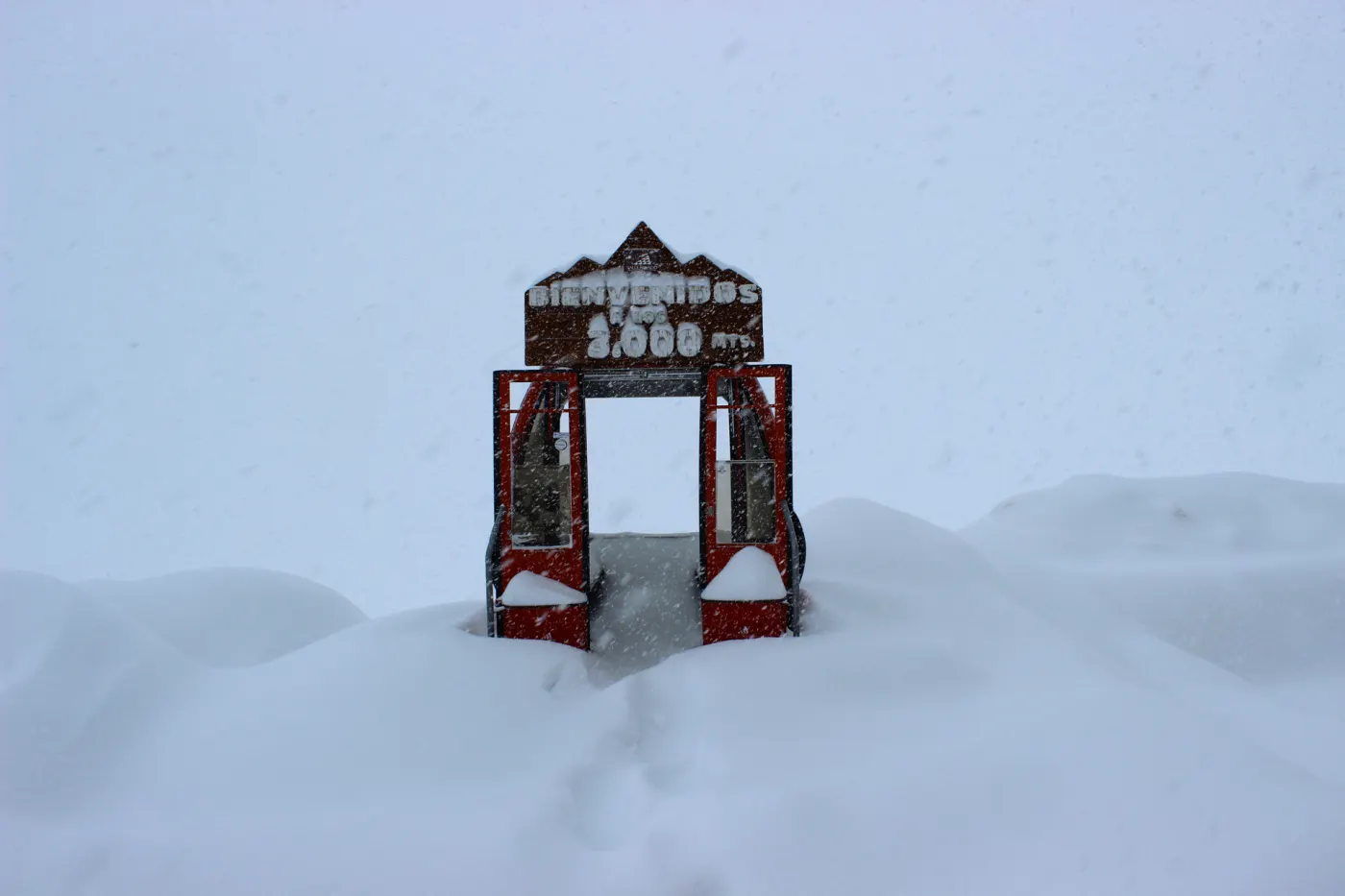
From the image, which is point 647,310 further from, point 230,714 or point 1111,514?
point 1111,514

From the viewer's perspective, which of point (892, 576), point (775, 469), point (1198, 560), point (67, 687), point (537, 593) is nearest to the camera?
point (67, 687)

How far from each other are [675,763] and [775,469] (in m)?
3.27

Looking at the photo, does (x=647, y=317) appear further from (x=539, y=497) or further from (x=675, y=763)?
(x=675, y=763)

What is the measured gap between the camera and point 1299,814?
3.51 meters

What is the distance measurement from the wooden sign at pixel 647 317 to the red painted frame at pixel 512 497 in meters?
0.40

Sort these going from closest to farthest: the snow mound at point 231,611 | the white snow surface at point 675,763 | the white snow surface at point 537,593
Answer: the white snow surface at point 675,763, the white snow surface at point 537,593, the snow mound at point 231,611

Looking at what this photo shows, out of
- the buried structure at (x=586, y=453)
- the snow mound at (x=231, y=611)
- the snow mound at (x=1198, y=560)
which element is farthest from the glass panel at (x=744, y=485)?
the snow mound at (x=231, y=611)

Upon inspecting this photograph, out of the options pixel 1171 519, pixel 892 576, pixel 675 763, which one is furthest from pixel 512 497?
pixel 1171 519

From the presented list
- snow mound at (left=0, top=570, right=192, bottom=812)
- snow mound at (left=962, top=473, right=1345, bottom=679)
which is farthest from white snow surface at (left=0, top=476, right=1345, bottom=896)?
snow mound at (left=962, top=473, right=1345, bottom=679)

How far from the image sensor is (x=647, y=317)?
7.31 metres

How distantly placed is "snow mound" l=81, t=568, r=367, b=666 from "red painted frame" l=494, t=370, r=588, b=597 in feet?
11.2

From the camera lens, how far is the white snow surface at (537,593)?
6.61 m

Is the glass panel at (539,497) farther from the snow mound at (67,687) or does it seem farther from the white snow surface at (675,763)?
the snow mound at (67,687)

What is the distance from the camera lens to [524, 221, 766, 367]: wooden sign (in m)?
7.29
